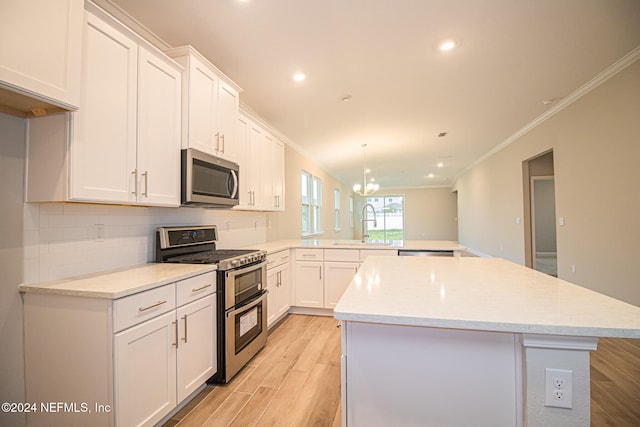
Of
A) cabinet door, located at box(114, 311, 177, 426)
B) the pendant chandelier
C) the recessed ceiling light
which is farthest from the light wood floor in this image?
the pendant chandelier

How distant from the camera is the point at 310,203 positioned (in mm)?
6266

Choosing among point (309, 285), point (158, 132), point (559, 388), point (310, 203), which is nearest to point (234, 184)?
point (158, 132)

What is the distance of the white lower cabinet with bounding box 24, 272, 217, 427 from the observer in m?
1.32

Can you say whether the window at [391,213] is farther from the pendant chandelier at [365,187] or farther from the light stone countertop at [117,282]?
the light stone countertop at [117,282]

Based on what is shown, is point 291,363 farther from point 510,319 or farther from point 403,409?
point 510,319

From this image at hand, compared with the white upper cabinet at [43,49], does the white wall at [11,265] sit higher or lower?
lower

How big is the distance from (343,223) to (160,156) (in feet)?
27.6

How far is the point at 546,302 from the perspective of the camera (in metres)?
1.05

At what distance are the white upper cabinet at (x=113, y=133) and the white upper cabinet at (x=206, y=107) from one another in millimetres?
113

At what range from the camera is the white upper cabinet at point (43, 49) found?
1.11 m

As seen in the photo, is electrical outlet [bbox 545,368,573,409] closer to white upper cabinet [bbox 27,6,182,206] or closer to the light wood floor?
the light wood floor

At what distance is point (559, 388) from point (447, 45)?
8.10 feet

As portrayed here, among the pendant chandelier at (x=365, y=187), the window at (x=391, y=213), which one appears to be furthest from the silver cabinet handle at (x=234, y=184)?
the window at (x=391, y=213)

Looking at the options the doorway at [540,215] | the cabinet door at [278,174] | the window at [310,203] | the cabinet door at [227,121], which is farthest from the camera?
the window at [310,203]
